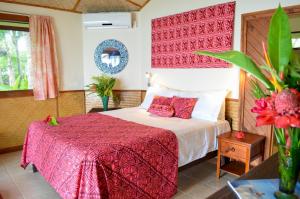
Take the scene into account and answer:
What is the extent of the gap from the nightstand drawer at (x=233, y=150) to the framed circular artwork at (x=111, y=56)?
2.63 metres

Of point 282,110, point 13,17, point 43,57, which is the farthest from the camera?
point 43,57

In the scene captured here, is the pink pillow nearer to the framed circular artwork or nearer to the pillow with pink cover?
the pillow with pink cover

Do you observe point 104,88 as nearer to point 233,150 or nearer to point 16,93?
point 16,93

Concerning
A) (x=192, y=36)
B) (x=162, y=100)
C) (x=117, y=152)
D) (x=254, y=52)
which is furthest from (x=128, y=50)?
(x=117, y=152)

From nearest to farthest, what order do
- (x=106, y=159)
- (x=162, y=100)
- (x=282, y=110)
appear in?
(x=282, y=110) < (x=106, y=159) < (x=162, y=100)

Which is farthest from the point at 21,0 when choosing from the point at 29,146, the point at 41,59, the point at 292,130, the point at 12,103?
the point at 292,130

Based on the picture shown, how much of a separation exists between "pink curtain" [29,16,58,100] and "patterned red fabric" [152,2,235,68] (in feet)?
6.02

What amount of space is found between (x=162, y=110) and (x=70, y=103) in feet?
6.90

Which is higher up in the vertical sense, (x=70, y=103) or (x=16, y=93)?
(x=16, y=93)

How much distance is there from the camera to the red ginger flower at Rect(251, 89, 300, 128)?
78cm

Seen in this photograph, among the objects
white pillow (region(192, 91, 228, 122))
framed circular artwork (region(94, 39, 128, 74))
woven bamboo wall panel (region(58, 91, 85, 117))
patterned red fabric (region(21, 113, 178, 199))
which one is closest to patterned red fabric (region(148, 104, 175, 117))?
white pillow (region(192, 91, 228, 122))

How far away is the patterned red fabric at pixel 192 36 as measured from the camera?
3.20 meters

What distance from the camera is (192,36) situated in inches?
143

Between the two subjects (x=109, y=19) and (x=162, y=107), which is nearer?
(x=162, y=107)
